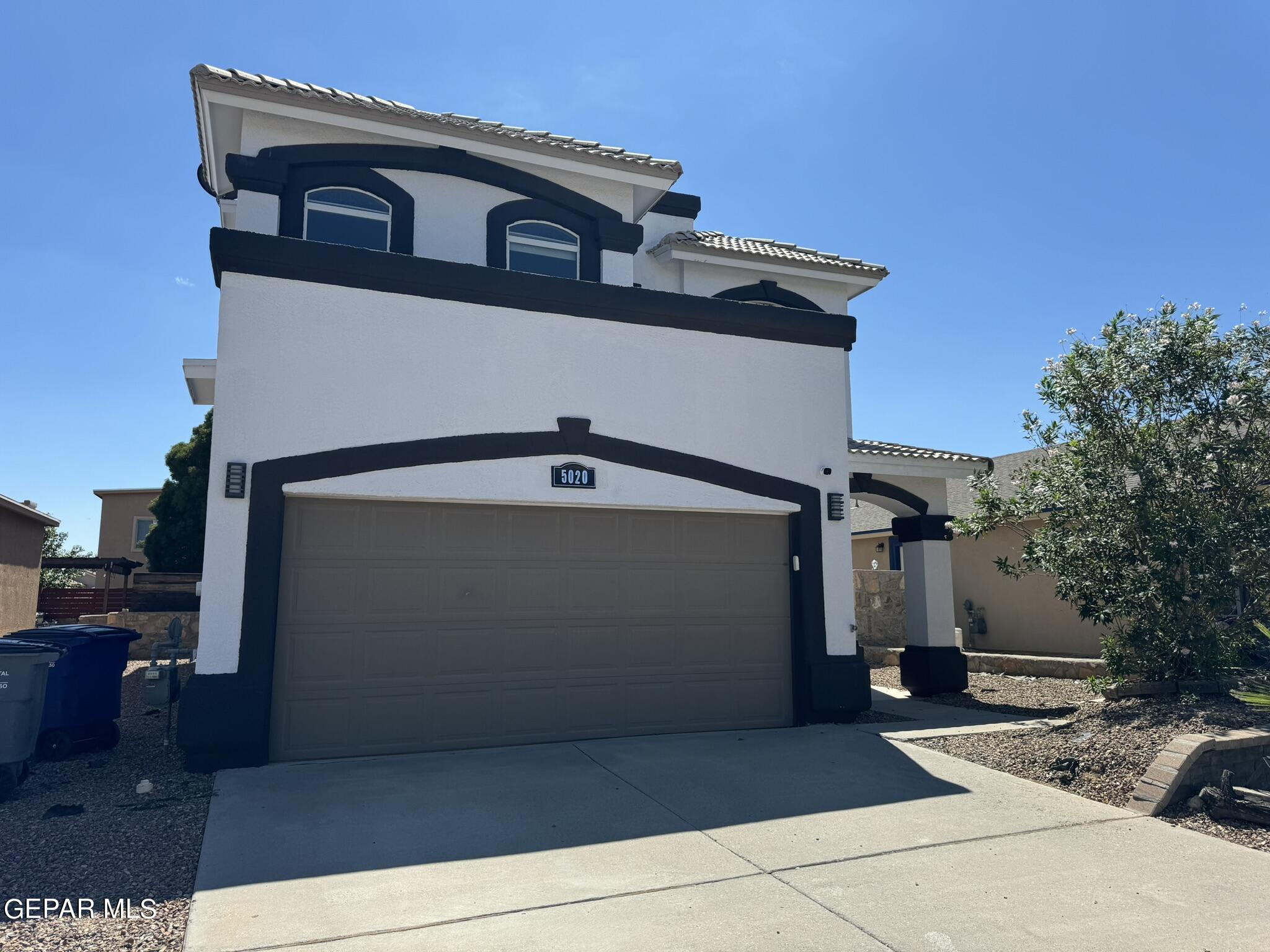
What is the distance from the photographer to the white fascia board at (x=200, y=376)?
37.3 feet

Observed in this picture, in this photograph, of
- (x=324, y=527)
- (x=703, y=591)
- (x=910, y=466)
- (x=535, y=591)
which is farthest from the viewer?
(x=910, y=466)

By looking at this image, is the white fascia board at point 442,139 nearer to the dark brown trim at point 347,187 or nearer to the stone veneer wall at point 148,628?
the dark brown trim at point 347,187

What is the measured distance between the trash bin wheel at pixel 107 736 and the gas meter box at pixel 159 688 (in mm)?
879

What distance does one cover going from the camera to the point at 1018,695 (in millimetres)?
13492

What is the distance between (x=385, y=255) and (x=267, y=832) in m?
5.61

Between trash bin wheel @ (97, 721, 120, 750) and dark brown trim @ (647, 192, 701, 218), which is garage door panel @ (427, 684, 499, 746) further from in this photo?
dark brown trim @ (647, 192, 701, 218)

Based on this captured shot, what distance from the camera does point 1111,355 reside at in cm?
993

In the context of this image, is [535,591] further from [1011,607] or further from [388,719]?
[1011,607]

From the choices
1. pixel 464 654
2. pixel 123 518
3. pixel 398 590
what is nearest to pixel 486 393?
pixel 398 590

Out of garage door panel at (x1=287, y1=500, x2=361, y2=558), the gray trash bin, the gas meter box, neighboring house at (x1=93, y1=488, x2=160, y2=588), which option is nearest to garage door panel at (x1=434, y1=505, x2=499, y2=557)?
garage door panel at (x1=287, y1=500, x2=361, y2=558)

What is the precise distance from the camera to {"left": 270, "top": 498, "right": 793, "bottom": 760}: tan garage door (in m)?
8.45

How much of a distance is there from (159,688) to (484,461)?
12.4 feet

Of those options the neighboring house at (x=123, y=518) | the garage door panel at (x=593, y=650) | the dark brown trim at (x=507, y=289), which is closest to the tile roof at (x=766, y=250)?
the dark brown trim at (x=507, y=289)

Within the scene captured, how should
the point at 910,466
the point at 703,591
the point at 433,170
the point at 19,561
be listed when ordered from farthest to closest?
1. the point at 19,561
2. the point at 910,466
3. the point at 433,170
4. the point at 703,591
